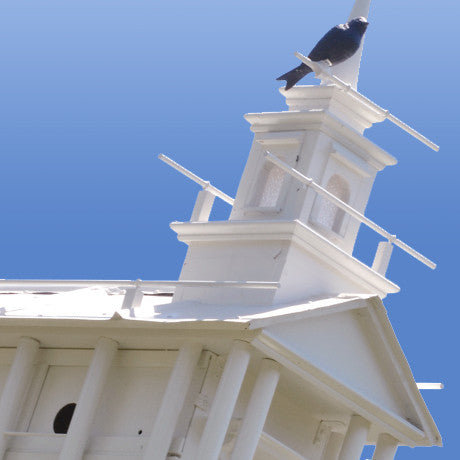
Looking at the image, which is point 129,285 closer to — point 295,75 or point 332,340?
point 332,340

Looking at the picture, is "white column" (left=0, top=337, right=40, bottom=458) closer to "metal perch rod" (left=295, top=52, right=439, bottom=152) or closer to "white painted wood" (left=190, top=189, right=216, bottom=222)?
"white painted wood" (left=190, top=189, right=216, bottom=222)

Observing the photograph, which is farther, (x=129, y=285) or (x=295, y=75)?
(x=295, y=75)

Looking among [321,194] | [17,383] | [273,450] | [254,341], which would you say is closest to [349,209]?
[321,194]

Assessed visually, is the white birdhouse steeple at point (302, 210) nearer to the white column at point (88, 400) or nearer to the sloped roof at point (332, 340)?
the sloped roof at point (332, 340)

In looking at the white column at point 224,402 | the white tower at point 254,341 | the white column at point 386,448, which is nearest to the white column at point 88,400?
the white tower at point 254,341

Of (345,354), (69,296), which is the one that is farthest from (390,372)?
(69,296)

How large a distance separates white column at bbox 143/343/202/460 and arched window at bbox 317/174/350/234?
3.59 meters

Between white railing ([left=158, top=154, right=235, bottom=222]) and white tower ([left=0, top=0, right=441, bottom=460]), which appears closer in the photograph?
white tower ([left=0, top=0, right=441, bottom=460])

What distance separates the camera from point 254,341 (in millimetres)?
27734

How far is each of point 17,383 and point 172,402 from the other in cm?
299

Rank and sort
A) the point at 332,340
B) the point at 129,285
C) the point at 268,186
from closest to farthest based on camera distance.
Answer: the point at 332,340
the point at 129,285
the point at 268,186

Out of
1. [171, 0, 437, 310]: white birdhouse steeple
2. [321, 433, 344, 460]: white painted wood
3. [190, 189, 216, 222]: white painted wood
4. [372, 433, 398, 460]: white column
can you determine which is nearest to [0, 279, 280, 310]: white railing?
[171, 0, 437, 310]: white birdhouse steeple

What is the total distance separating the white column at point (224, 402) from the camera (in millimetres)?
27469

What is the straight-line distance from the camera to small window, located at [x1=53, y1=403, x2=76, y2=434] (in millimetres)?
29891
